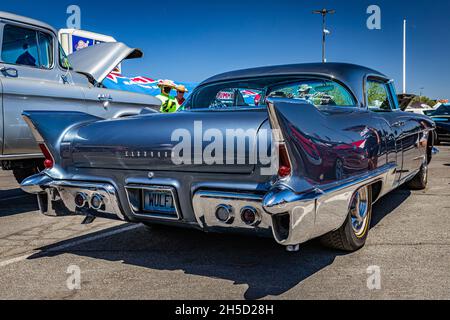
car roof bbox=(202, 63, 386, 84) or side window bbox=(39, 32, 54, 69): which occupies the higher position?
side window bbox=(39, 32, 54, 69)

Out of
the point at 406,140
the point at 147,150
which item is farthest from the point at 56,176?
the point at 406,140

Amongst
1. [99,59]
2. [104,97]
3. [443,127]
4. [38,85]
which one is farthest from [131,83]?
[443,127]

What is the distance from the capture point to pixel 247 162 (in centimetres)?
270

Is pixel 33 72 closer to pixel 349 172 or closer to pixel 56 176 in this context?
pixel 56 176

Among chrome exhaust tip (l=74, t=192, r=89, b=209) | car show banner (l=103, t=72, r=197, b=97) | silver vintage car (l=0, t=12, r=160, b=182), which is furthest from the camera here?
car show banner (l=103, t=72, r=197, b=97)

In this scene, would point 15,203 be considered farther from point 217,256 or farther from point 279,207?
point 279,207

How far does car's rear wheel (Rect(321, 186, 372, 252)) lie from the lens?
132 inches

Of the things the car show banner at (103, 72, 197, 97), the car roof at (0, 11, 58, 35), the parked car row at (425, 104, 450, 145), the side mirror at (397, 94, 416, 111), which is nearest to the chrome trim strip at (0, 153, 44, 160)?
the car roof at (0, 11, 58, 35)

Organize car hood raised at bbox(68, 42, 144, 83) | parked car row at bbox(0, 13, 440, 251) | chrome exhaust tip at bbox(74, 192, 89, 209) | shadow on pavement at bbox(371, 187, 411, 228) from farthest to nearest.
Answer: car hood raised at bbox(68, 42, 144, 83)
shadow on pavement at bbox(371, 187, 411, 228)
chrome exhaust tip at bbox(74, 192, 89, 209)
parked car row at bbox(0, 13, 440, 251)

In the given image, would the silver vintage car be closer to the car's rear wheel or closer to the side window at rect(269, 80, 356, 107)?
the side window at rect(269, 80, 356, 107)

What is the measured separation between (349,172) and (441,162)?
7.60 metres

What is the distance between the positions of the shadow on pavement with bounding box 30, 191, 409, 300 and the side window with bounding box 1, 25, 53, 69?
8.54 ft

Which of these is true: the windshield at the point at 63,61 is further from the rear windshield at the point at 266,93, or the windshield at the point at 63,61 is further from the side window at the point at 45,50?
the rear windshield at the point at 266,93

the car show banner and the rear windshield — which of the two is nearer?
the rear windshield
